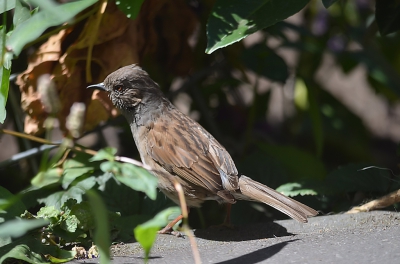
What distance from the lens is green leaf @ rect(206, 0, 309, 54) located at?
2936mm

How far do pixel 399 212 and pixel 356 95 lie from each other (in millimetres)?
4543

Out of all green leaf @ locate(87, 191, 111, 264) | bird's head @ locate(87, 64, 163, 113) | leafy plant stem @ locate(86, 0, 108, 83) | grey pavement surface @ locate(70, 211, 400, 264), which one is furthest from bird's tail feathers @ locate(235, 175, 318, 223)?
green leaf @ locate(87, 191, 111, 264)

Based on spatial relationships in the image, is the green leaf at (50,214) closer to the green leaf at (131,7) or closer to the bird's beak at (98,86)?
the bird's beak at (98,86)

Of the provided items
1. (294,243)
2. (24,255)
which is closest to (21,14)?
(24,255)

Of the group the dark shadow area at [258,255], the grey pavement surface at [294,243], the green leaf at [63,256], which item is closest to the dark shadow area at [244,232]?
the grey pavement surface at [294,243]

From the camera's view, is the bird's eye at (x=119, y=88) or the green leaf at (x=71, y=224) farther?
the bird's eye at (x=119, y=88)

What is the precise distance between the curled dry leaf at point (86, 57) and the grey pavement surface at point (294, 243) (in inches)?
36.6

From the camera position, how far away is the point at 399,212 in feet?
10.6

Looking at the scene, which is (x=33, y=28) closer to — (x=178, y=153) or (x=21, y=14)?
(x=21, y=14)

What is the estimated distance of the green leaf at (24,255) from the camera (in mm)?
2436

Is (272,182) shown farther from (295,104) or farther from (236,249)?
(295,104)

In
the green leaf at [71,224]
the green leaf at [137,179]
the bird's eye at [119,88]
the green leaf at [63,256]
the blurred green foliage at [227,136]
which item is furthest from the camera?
the bird's eye at [119,88]

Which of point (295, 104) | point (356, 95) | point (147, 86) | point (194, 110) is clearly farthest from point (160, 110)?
point (356, 95)

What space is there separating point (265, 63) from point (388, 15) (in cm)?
102
